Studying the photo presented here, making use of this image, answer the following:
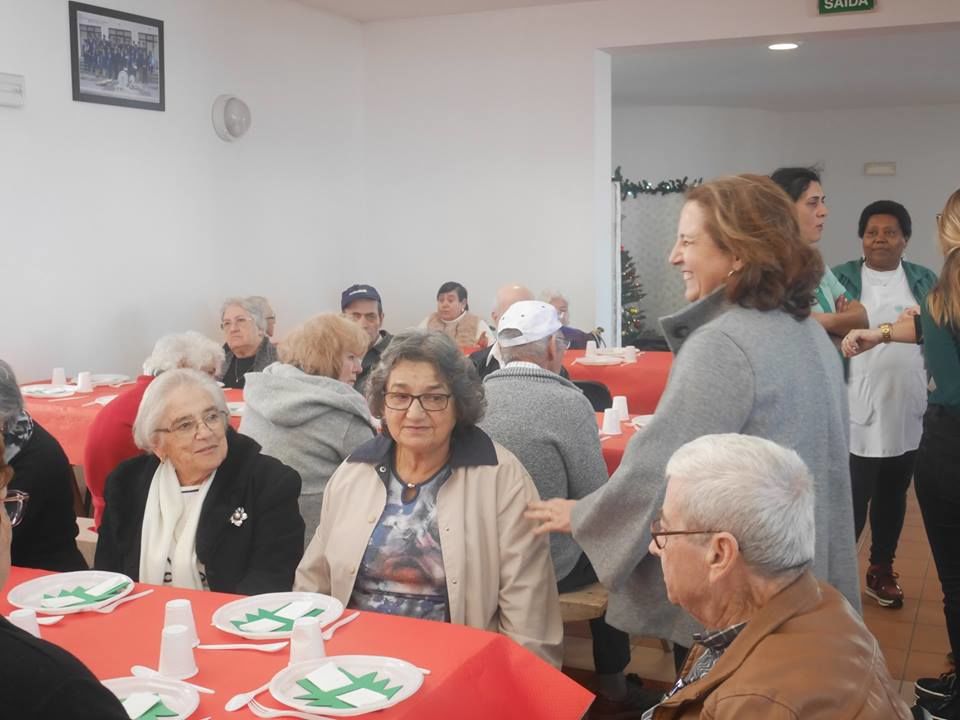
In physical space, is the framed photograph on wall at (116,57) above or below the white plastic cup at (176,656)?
above

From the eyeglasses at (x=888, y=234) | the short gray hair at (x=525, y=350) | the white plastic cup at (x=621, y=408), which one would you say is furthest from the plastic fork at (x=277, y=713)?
the eyeglasses at (x=888, y=234)

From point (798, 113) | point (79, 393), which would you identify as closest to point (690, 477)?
point (79, 393)

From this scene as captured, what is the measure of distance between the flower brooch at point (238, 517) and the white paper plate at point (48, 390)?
2.63m

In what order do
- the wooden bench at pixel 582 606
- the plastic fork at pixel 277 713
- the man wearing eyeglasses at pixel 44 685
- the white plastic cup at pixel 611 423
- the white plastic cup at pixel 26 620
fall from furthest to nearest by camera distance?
the white plastic cup at pixel 611 423 < the wooden bench at pixel 582 606 < the white plastic cup at pixel 26 620 < the plastic fork at pixel 277 713 < the man wearing eyeglasses at pixel 44 685

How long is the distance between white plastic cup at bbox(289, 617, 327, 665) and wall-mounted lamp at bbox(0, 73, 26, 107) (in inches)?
167

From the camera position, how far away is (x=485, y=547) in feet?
8.19

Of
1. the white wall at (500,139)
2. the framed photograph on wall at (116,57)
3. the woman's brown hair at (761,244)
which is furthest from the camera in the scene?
the white wall at (500,139)

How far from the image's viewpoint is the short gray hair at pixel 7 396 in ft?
8.93

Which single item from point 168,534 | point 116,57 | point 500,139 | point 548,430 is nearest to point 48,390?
point 116,57

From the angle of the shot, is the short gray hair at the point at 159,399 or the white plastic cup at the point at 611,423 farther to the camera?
the white plastic cup at the point at 611,423

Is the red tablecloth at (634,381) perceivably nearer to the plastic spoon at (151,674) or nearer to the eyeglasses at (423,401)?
the eyeglasses at (423,401)

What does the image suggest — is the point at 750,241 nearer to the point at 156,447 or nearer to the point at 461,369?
the point at 461,369

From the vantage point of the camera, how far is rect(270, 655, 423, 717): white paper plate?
5.67 ft

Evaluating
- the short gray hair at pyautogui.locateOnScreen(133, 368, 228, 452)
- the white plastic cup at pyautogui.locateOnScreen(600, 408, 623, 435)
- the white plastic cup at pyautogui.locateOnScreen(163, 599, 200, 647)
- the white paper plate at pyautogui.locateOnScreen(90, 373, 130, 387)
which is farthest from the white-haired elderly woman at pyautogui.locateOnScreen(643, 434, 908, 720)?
the white paper plate at pyautogui.locateOnScreen(90, 373, 130, 387)
